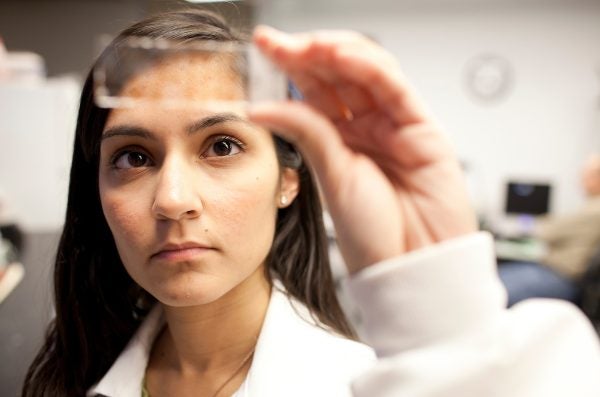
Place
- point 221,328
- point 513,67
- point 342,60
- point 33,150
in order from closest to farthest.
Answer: point 342,60 < point 221,328 < point 33,150 < point 513,67

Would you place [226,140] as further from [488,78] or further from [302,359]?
[488,78]

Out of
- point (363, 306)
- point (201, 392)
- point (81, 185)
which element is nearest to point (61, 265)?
point (81, 185)

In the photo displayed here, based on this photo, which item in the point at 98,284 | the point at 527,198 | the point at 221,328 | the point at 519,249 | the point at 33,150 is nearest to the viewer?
the point at 221,328

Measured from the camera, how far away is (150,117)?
673 mm

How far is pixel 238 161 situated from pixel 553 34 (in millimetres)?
4962

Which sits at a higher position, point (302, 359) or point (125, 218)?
point (125, 218)

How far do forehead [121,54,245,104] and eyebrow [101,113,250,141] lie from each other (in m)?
0.04

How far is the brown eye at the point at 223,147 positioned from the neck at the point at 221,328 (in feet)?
0.82

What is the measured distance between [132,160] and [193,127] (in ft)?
0.42

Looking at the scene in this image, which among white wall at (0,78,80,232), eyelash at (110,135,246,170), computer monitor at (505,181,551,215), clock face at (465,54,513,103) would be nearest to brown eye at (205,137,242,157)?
eyelash at (110,135,246,170)

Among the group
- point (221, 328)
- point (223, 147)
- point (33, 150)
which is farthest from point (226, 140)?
point (33, 150)

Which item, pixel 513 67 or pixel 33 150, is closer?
pixel 33 150

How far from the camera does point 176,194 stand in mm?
626

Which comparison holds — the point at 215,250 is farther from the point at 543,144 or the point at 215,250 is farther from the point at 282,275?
the point at 543,144
